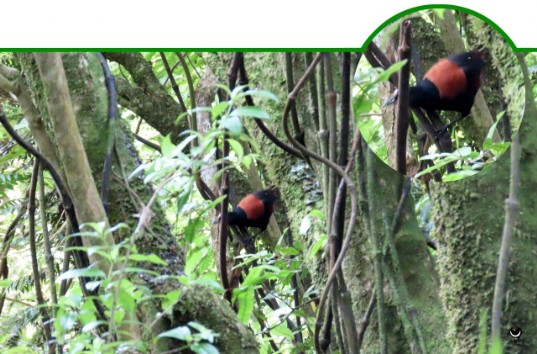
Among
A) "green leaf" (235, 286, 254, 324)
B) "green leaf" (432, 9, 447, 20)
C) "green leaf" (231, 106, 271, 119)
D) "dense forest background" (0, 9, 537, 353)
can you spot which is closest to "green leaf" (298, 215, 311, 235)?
"dense forest background" (0, 9, 537, 353)

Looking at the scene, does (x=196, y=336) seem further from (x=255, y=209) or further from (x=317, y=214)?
(x=255, y=209)

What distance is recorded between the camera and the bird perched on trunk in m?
1.20

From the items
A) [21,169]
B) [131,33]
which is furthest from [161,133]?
[131,33]

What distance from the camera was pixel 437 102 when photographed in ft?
3.13

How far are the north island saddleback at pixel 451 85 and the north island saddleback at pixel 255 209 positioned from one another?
36 cm

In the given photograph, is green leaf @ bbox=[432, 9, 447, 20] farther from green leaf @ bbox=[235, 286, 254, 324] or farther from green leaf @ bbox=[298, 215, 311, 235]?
green leaf @ bbox=[235, 286, 254, 324]

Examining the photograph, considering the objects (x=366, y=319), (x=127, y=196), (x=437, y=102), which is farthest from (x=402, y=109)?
(x=127, y=196)

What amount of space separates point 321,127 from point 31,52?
39 cm

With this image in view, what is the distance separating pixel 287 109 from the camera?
872 mm

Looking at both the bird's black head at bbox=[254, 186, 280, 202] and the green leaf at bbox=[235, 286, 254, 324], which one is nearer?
the green leaf at bbox=[235, 286, 254, 324]

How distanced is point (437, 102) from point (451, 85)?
3 centimetres

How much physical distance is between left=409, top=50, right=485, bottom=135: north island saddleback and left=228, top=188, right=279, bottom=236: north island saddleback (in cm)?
36

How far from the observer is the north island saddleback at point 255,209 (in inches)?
47.4

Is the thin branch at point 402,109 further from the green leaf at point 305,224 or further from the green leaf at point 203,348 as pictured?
the green leaf at point 203,348
